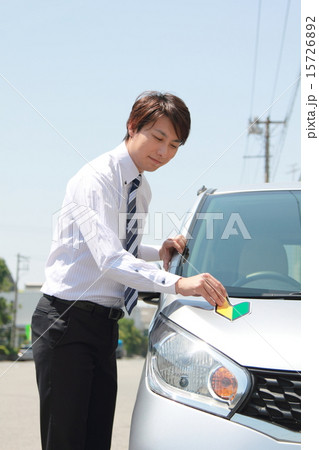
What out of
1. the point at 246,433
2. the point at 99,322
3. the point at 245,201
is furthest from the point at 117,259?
the point at 245,201

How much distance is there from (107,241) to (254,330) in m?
0.66

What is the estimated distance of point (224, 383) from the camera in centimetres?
212

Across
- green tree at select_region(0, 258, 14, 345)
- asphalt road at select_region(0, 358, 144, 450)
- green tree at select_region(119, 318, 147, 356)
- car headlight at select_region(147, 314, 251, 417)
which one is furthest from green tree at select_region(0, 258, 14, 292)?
car headlight at select_region(147, 314, 251, 417)

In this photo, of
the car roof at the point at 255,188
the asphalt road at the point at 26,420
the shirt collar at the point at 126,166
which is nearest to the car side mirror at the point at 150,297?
the shirt collar at the point at 126,166

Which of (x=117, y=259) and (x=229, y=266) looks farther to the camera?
(x=229, y=266)

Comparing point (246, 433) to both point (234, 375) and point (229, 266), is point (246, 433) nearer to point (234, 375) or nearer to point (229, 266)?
point (234, 375)

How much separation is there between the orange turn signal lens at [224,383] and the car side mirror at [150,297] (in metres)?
0.82

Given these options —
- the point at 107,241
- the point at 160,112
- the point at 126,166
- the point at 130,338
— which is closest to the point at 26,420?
the point at 126,166

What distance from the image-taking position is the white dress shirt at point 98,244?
243cm

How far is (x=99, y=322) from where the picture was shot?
2.62 m

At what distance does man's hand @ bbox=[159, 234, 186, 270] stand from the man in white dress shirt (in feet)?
1.10

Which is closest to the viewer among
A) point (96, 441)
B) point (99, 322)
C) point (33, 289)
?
point (99, 322)

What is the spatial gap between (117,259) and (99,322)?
0.34m
